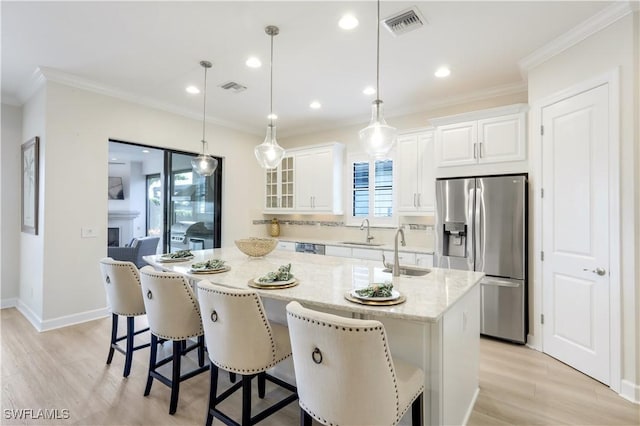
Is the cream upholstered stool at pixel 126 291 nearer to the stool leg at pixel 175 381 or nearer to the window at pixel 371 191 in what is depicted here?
the stool leg at pixel 175 381

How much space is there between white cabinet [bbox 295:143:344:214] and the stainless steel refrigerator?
6.24ft

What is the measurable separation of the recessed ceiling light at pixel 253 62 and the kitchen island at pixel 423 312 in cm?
204

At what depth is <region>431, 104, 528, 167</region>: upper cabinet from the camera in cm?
337

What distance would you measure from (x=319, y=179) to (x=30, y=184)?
3.79m

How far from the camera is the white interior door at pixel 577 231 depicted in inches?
101

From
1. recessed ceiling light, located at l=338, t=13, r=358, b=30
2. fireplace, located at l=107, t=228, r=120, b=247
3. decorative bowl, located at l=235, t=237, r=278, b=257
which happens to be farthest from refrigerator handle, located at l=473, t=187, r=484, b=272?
fireplace, located at l=107, t=228, r=120, b=247

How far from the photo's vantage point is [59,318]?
12.1ft

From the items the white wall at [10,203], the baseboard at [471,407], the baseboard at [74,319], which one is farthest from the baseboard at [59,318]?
the baseboard at [471,407]

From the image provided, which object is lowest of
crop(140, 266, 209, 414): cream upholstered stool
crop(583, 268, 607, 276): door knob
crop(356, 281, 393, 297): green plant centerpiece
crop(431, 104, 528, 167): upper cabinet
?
crop(140, 266, 209, 414): cream upholstered stool

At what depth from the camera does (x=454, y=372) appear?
1.83 metres

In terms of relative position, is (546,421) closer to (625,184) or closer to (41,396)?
(625,184)

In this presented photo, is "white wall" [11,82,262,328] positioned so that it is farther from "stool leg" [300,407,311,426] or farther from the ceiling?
"stool leg" [300,407,311,426]

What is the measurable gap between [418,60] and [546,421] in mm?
3131

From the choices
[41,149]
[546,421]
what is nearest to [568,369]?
[546,421]
